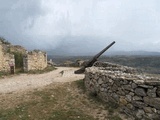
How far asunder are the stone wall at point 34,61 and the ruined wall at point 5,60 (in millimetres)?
1435

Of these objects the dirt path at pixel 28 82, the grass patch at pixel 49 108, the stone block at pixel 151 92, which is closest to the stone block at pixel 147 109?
the stone block at pixel 151 92

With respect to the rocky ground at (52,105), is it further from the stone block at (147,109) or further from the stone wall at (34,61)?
the stone wall at (34,61)

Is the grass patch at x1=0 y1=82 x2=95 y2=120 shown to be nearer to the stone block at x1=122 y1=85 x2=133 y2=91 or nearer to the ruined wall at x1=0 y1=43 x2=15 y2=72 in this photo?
the stone block at x1=122 y1=85 x2=133 y2=91

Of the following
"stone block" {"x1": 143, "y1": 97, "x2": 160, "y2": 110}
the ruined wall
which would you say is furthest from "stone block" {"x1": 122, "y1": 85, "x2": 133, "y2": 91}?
the ruined wall

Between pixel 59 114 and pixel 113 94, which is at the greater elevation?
pixel 113 94

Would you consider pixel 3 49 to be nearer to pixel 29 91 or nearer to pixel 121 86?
pixel 29 91

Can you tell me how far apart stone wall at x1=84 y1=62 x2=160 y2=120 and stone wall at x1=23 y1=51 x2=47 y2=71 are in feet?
50.5

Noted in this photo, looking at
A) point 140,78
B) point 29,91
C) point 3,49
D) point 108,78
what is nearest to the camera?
point 140,78

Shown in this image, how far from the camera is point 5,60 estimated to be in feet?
86.0

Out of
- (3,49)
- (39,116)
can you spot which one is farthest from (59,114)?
(3,49)

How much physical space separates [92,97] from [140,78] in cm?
386

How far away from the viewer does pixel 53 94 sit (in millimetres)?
13969

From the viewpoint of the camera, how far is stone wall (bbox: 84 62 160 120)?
9055 millimetres

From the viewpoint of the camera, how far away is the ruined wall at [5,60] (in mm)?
25922
